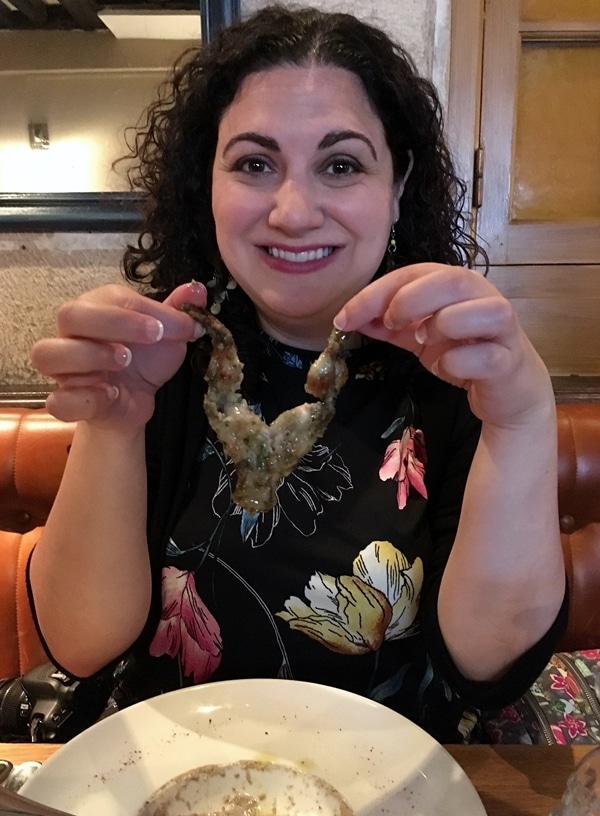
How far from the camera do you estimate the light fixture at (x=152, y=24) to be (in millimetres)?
1479

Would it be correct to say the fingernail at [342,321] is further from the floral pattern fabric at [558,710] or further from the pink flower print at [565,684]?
the pink flower print at [565,684]

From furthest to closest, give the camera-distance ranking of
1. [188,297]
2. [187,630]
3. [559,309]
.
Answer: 1. [559,309]
2. [187,630]
3. [188,297]

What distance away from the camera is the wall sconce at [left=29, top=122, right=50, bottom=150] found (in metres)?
1.54

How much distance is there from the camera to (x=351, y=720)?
753 mm

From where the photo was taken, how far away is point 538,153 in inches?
64.6

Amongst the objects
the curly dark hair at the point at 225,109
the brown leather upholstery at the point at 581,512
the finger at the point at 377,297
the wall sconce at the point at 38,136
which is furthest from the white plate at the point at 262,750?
the wall sconce at the point at 38,136

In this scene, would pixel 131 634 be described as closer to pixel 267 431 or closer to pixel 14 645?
pixel 267 431

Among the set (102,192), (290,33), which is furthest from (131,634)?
(102,192)

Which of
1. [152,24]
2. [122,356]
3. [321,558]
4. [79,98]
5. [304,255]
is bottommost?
[321,558]

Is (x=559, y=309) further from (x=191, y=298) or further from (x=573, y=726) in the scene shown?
(x=191, y=298)

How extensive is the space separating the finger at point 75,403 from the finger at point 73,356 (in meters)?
0.02

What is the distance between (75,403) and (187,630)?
477mm

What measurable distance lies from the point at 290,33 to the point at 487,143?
0.75 meters

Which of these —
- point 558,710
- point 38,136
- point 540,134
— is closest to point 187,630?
point 558,710
